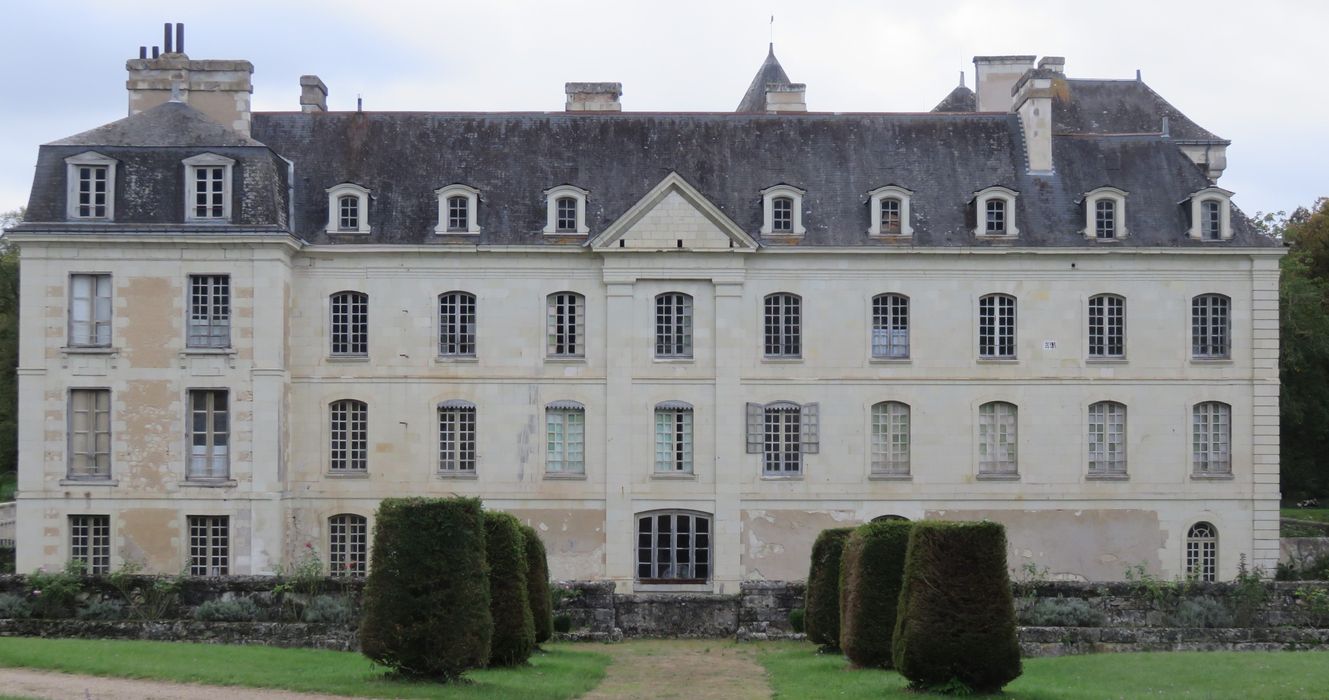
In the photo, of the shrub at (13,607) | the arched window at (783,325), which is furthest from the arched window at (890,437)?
the shrub at (13,607)

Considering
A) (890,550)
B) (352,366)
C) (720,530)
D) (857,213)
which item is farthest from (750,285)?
(890,550)

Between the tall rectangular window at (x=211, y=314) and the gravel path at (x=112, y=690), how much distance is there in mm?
15755

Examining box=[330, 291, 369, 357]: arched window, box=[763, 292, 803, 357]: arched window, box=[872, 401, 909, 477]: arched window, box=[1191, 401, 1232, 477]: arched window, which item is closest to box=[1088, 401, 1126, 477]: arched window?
box=[1191, 401, 1232, 477]: arched window

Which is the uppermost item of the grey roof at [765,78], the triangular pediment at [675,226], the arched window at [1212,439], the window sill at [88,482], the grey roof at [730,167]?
the grey roof at [765,78]

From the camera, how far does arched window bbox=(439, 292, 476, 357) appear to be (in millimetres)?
34188

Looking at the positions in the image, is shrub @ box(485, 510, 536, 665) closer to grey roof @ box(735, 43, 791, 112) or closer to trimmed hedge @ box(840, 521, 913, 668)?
trimmed hedge @ box(840, 521, 913, 668)

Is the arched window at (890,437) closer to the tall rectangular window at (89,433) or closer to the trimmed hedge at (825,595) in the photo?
the trimmed hedge at (825,595)

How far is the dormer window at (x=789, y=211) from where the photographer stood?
34.3 m

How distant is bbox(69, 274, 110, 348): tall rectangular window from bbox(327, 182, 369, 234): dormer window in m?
5.10

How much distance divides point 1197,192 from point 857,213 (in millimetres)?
7904

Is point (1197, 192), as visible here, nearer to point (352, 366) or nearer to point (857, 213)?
point (857, 213)

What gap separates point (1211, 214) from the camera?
34.6 m

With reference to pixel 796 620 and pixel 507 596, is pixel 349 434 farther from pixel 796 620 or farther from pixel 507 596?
pixel 507 596

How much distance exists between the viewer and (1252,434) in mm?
34281
